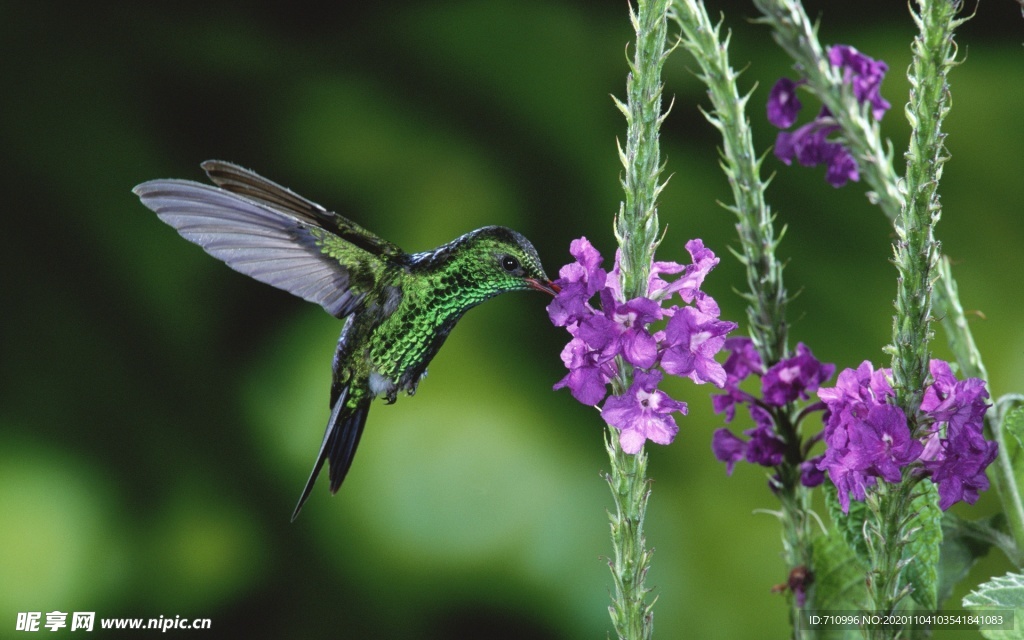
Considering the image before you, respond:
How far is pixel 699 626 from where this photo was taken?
2318 mm

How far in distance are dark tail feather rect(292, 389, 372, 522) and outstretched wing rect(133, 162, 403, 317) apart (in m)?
0.11

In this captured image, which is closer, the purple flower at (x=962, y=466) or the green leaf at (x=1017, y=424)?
the purple flower at (x=962, y=466)

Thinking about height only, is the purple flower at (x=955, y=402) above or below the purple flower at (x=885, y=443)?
above

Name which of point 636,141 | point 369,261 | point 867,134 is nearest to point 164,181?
point 369,261

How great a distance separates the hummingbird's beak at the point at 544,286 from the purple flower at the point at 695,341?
0.12m

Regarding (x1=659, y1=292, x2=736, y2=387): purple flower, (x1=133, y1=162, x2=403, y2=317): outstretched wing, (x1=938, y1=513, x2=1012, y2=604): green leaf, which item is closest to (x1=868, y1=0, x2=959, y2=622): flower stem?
(x1=659, y1=292, x2=736, y2=387): purple flower

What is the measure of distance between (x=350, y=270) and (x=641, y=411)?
1.39 feet

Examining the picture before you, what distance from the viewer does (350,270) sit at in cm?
112

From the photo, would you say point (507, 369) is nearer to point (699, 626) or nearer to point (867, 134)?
point (699, 626)

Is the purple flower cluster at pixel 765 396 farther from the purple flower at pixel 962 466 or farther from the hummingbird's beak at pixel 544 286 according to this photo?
the hummingbird's beak at pixel 544 286

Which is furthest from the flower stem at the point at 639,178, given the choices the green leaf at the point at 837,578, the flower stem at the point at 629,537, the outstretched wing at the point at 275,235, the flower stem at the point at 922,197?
the green leaf at the point at 837,578

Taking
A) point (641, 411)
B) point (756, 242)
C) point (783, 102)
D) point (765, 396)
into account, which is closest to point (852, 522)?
point (765, 396)

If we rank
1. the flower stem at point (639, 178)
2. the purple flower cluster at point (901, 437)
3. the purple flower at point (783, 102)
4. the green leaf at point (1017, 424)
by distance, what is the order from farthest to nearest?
the purple flower at point (783, 102) < the green leaf at point (1017, 424) < the purple flower cluster at point (901, 437) < the flower stem at point (639, 178)

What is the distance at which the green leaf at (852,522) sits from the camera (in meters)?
1.12
